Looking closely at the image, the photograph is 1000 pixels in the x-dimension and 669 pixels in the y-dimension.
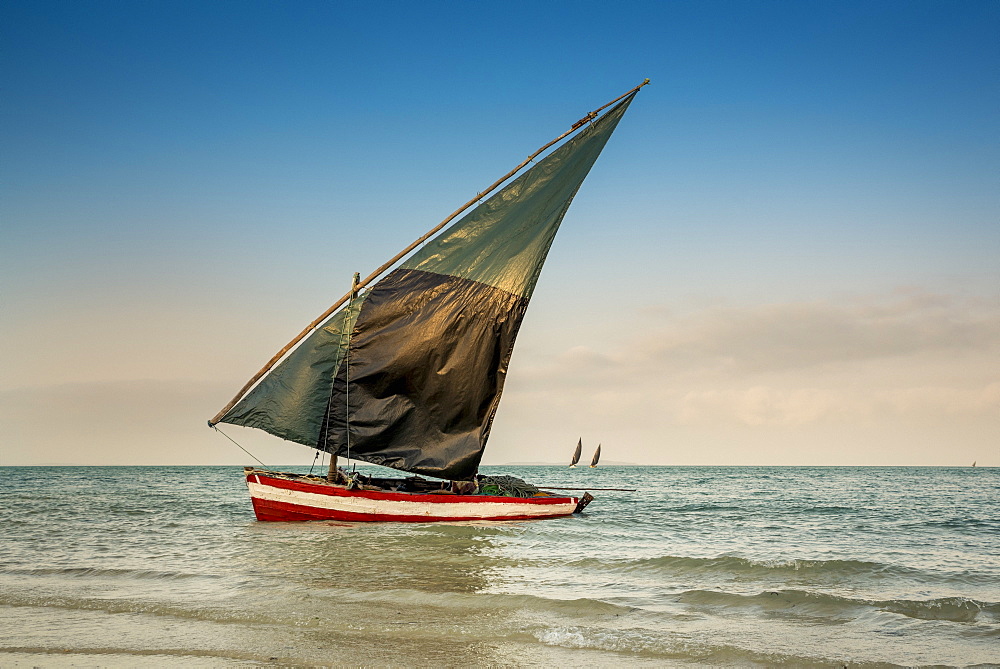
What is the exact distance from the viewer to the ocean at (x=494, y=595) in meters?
6.80

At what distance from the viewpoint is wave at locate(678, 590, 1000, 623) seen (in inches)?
348

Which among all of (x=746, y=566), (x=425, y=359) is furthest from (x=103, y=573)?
(x=746, y=566)

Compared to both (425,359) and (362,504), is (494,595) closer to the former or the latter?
(425,359)

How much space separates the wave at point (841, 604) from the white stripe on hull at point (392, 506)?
28.0ft

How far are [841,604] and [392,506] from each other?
10.8 m

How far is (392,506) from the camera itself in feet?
57.0

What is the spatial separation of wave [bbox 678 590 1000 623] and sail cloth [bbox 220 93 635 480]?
8.25 m

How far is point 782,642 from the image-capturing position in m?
7.33

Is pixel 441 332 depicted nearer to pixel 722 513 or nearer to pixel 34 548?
pixel 34 548

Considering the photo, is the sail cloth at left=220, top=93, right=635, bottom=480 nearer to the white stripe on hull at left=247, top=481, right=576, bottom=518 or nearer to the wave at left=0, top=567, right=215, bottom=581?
the white stripe on hull at left=247, top=481, right=576, bottom=518

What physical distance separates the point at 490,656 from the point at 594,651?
106cm

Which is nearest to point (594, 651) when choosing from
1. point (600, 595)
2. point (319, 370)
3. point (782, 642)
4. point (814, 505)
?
point (782, 642)

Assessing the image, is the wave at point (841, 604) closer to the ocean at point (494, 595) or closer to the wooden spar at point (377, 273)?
the ocean at point (494, 595)

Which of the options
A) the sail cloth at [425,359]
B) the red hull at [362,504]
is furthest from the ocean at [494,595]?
the sail cloth at [425,359]
